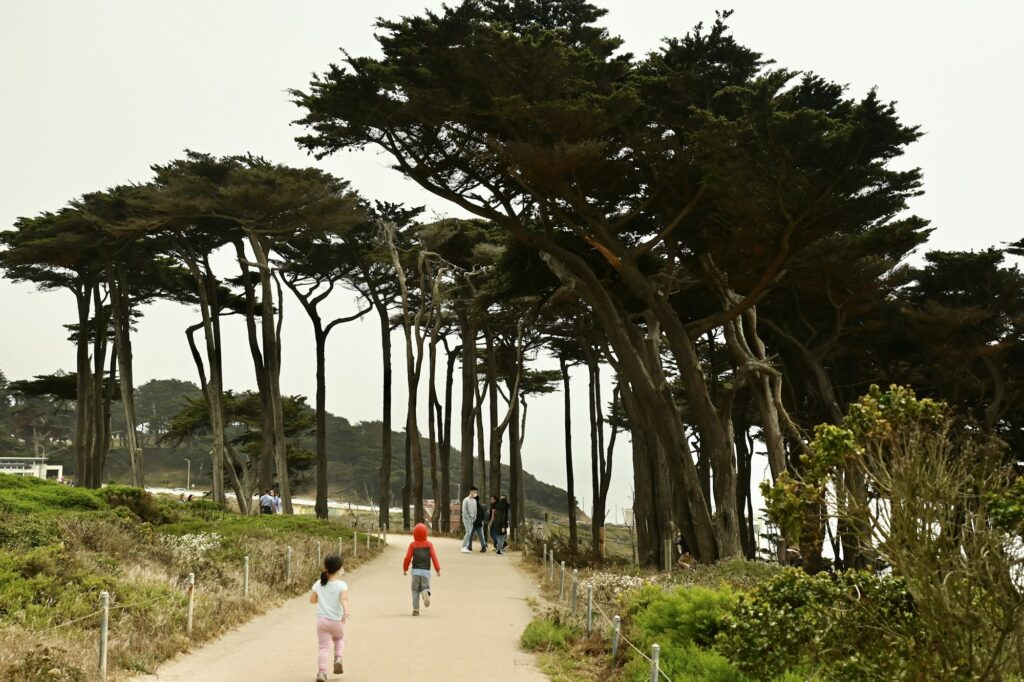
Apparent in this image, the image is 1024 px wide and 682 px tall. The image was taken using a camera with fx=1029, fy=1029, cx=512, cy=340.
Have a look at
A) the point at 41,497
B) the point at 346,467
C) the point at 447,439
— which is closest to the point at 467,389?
the point at 447,439

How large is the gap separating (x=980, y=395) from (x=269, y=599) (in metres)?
23.5

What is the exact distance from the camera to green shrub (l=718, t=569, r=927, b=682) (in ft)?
25.5

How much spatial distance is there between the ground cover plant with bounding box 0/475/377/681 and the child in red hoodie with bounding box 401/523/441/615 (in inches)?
81.8

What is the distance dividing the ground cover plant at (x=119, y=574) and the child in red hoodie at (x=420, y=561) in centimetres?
208

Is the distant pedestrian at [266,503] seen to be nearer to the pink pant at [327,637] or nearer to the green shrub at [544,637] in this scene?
the green shrub at [544,637]

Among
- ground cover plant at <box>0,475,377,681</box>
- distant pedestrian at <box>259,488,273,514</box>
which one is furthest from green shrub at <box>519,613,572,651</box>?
distant pedestrian at <box>259,488,273,514</box>

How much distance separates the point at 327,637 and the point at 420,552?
4642 millimetres

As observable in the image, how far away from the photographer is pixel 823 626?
26.9 ft

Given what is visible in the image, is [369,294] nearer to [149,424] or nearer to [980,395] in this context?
[980,395]

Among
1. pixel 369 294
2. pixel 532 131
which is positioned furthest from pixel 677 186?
pixel 369 294

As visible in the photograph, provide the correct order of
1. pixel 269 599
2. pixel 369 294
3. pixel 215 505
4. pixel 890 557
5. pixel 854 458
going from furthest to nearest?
1. pixel 369 294
2. pixel 215 505
3. pixel 269 599
4. pixel 854 458
5. pixel 890 557

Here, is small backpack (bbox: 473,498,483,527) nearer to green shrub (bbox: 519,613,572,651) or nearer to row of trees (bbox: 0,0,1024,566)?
row of trees (bbox: 0,0,1024,566)

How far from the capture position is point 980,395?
30531 mm

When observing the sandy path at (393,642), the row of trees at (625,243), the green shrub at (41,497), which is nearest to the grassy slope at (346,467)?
the row of trees at (625,243)
